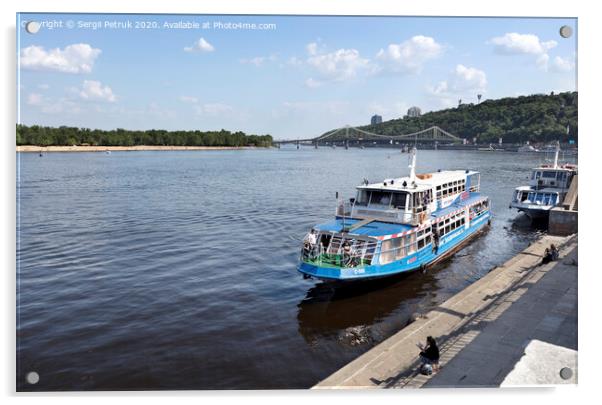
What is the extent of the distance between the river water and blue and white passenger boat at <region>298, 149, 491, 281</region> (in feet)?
4.63

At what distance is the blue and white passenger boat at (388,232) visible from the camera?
18297mm

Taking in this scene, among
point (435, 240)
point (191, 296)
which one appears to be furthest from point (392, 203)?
point (191, 296)

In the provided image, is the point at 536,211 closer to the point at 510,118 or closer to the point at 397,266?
the point at 510,118

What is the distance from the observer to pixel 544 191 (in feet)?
114

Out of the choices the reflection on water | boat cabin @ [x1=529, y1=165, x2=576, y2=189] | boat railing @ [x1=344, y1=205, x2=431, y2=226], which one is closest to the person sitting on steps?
the reflection on water

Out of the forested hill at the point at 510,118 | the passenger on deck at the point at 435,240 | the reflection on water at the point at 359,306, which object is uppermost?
the forested hill at the point at 510,118

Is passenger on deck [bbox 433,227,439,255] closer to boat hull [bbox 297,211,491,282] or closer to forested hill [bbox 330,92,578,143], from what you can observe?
boat hull [bbox 297,211,491,282]

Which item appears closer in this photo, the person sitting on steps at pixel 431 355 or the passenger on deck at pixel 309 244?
the person sitting on steps at pixel 431 355

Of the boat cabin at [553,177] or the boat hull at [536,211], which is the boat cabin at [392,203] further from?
the boat cabin at [553,177]

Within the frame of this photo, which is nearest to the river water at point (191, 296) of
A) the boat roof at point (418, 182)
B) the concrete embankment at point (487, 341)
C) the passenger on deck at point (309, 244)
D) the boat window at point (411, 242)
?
the boat window at point (411, 242)

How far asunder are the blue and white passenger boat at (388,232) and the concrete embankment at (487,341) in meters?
3.38

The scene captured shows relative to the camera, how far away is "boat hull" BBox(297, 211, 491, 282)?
17812 millimetres
